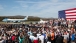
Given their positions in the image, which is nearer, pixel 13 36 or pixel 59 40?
pixel 59 40

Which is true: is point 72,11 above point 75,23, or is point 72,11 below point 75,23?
above

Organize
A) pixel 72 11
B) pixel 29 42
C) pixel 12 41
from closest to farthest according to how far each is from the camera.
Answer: pixel 29 42 → pixel 12 41 → pixel 72 11

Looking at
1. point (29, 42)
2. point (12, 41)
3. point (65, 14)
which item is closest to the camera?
point (29, 42)

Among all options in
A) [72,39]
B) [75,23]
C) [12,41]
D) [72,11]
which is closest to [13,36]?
[12,41]

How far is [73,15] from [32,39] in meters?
7.25

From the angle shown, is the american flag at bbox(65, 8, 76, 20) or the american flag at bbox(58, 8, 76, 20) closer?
the american flag at bbox(65, 8, 76, 20)

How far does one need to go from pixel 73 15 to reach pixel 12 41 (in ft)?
25.4

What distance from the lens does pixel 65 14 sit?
18.8 metres

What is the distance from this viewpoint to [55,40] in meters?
11.8

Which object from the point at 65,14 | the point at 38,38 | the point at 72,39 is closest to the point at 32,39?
the point at 38,38

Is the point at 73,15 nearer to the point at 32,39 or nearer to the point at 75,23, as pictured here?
the point at 75,23

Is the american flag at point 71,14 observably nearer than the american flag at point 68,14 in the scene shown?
Yes

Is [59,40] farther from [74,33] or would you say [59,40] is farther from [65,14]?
[65,14]

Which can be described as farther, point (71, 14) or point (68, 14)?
point (68, 14)
